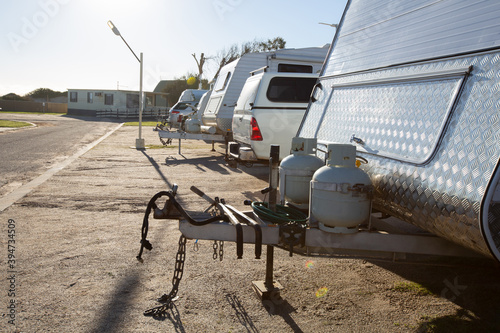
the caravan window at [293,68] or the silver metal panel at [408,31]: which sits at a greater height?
the caravan window at [293,68]

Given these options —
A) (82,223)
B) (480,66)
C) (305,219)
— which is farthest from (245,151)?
(480,66)

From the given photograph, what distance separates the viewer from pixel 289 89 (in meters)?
9.18

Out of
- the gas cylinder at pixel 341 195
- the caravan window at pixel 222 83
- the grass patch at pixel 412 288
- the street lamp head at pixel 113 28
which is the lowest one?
the grass patch at pixel 412 288

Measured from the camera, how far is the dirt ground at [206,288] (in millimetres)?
3205

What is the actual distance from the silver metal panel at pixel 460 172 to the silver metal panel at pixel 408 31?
0.12 metres

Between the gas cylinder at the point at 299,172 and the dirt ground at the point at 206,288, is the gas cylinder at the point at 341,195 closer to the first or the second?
the dirt ground at the point at 206,288

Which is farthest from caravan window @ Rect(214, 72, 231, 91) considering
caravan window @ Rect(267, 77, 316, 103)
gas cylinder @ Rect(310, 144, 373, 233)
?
gas cylinder @ Rect(310, 144, 373, 233)

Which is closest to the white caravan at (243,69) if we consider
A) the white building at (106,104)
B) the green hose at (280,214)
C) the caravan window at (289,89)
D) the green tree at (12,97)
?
the caravan window at (289,89)

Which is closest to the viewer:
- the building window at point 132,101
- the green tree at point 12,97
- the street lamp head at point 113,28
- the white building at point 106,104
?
the street lamp head at point 113,28

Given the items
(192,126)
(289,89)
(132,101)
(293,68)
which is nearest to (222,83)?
(192,126)

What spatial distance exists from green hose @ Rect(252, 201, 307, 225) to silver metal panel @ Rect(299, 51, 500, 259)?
613mm

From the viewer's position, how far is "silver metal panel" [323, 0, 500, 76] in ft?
9.18

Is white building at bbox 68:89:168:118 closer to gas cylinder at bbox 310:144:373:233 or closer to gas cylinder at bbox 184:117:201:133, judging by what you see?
gas cylinder at bbox 184:117:201:133

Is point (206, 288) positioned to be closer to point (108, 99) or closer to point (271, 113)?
point (271, 113)
